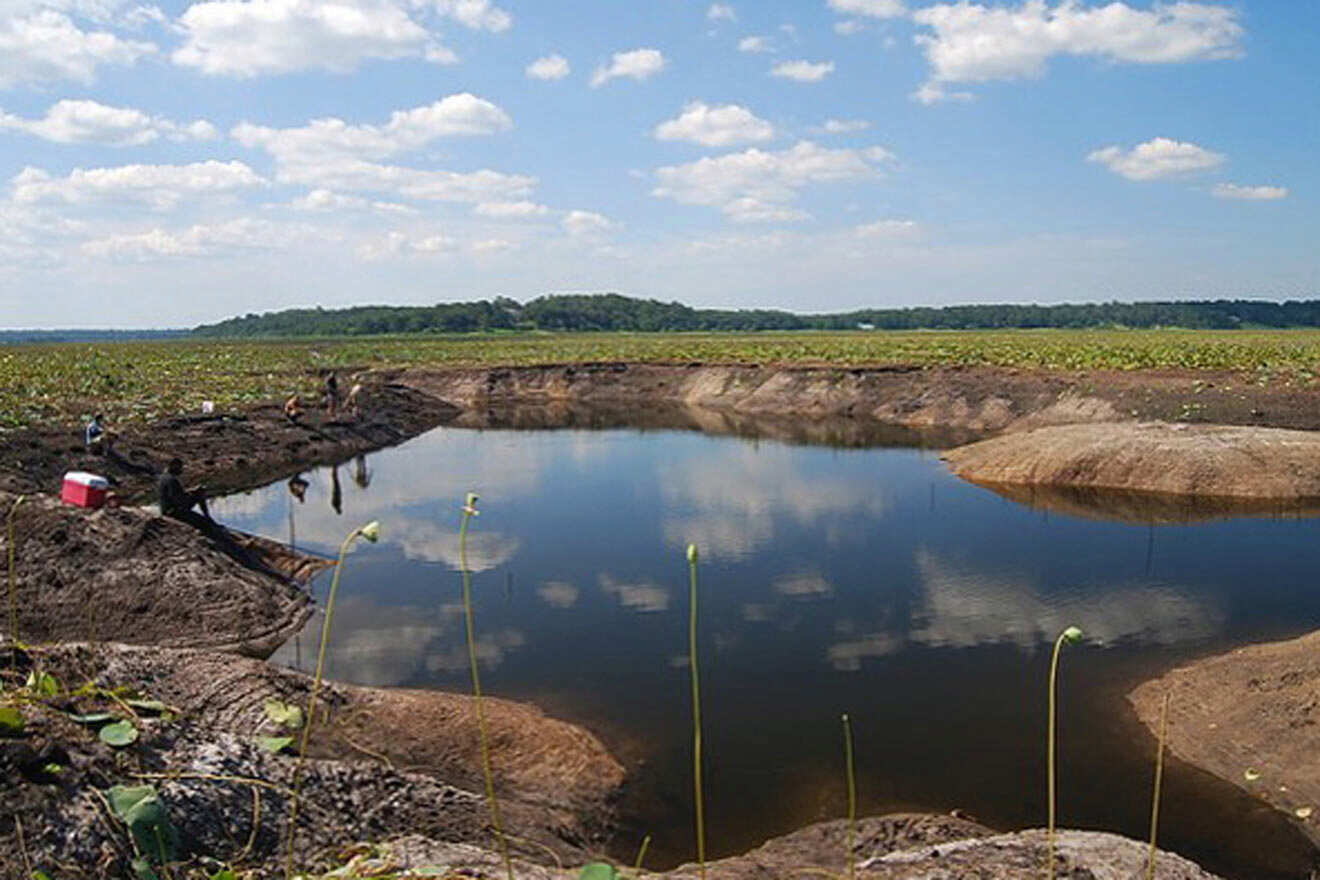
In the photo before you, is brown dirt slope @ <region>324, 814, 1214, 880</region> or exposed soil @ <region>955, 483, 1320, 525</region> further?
exposed soil @ <region>955, 483, 1320, 525</region>

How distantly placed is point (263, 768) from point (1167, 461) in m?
31.5

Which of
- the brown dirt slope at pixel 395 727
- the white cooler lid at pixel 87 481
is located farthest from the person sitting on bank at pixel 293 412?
the brown dirt slope at pixel 395 727

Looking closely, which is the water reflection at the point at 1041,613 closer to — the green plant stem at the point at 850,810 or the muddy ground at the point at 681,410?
the green plant stem at the point at 850,810

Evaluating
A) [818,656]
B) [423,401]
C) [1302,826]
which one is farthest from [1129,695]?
[423,401]

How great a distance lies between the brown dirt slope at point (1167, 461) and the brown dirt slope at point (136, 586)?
26.0 metres

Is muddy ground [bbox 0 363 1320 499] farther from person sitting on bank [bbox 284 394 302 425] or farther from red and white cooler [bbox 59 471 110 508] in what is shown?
red and white cooler [bbox 59 471 110 508]

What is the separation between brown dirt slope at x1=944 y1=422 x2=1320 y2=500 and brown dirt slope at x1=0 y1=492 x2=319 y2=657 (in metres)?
26.0

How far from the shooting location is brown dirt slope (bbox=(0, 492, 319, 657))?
52.7 feet

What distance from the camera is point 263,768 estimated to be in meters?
8.00

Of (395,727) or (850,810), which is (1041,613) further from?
(850,810)

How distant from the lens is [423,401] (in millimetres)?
57906

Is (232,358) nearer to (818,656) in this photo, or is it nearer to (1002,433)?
(1002,433)

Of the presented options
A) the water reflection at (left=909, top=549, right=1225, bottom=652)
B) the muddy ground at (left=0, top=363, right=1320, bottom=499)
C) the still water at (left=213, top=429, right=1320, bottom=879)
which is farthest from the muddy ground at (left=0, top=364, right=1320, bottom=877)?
the water reflection at (left=909, top=549, right=1225, bottom=652)

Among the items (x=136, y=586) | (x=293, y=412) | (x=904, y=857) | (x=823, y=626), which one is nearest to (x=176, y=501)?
(x=136, y=586)
